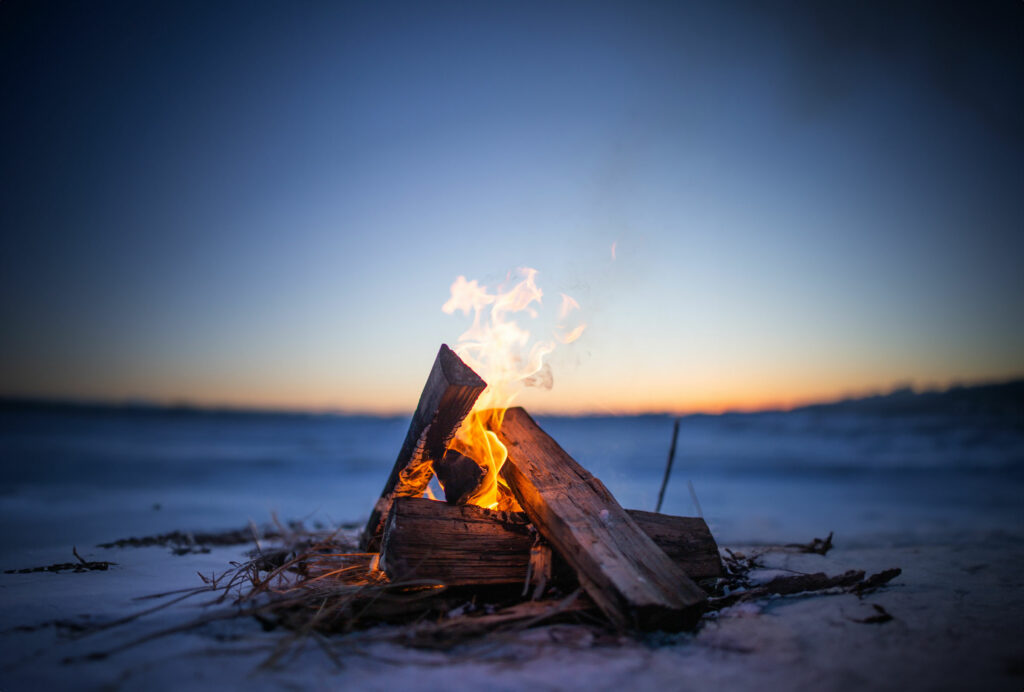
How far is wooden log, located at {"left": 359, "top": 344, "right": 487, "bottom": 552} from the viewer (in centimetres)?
277

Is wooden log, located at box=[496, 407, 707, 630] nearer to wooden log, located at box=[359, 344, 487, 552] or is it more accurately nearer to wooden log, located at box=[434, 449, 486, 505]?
wooden log, located at box=[434, 449, 486, 505]

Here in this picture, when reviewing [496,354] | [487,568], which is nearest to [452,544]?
[487,568]

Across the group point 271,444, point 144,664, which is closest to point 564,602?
point 144,664

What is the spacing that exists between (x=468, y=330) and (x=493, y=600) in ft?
6.05

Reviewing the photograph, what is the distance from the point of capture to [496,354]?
3627 mm

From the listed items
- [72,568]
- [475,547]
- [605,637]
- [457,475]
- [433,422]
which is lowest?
[72,568]

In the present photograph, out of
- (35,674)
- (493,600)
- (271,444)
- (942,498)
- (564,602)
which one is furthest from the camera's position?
(271,444)

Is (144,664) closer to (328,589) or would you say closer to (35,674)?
(35,674)

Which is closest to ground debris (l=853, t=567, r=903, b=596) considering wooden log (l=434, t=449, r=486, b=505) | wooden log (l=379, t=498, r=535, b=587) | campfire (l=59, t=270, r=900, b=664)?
campfire (l=59, t=270, r=900, b=664)

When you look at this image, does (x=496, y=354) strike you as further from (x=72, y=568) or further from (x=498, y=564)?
(x=72, y=568)

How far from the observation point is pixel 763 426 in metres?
31.4

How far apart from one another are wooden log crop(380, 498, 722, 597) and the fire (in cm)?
36

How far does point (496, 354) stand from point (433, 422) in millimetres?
876

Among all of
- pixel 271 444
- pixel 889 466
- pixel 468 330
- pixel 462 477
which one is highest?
pixel 468 330
